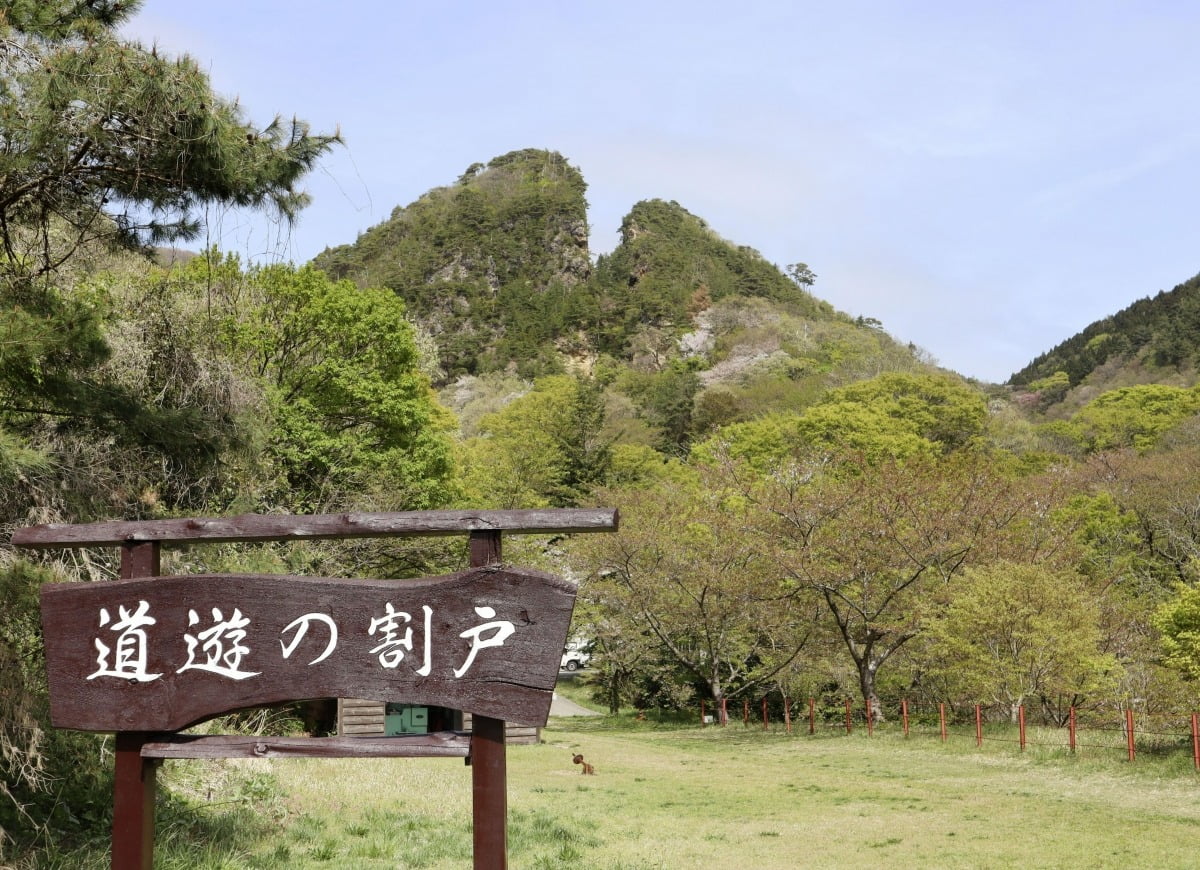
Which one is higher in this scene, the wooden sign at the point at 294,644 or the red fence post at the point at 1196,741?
the wooden sign at the point at 294,644

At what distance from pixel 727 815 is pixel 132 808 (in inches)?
288

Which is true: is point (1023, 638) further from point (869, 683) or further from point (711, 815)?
point (711, 815)

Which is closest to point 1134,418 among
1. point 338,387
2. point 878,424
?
point 878,424

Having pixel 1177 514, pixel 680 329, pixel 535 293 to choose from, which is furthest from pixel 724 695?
pixel 535 293

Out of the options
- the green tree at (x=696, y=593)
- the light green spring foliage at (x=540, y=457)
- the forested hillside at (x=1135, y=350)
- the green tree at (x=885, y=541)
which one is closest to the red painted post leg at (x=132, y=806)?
the green tree at (x=885, y=541)

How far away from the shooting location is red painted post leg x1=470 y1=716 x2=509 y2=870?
3758 mm

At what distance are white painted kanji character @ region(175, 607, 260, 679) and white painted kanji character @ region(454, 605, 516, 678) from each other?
863 mm

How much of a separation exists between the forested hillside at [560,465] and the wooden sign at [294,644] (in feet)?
4.66

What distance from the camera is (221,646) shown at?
13.0 ft

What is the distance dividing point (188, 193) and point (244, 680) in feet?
11.0

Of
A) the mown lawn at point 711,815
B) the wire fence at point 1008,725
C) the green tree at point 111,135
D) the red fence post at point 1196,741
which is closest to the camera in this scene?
the green tree at point 111,135

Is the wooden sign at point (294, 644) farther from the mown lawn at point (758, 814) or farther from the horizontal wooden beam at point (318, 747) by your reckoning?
the mown lawn at point (758, 814)

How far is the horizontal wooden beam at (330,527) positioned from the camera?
375cm

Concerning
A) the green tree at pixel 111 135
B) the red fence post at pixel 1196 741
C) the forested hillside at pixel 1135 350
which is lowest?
the red fence post at pixel 1196 741
